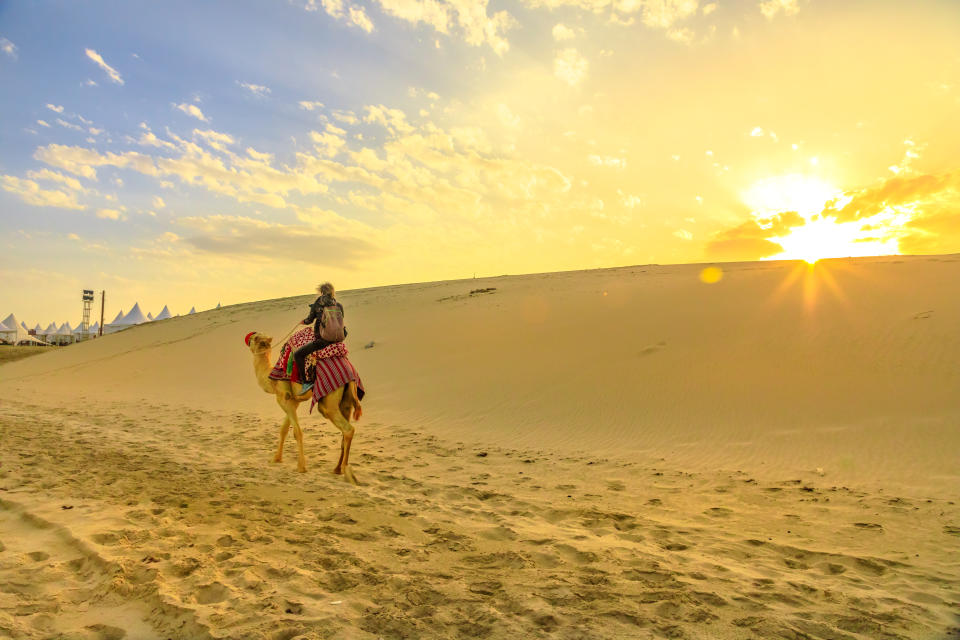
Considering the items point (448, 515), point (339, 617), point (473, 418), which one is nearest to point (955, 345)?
point (473, 418)

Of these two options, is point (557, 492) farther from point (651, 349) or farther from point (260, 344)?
point (651, 349)

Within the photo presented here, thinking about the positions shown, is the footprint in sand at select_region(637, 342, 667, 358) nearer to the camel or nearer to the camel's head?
the camel

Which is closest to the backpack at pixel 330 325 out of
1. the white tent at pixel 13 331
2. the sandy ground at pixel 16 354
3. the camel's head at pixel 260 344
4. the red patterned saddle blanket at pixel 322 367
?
the red patterned saddle blanket at pixel 322 367

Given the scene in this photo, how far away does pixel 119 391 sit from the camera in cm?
1766

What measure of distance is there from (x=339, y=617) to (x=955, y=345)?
39.2 ft

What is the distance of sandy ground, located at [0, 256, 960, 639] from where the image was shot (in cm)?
333

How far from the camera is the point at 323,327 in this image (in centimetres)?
739

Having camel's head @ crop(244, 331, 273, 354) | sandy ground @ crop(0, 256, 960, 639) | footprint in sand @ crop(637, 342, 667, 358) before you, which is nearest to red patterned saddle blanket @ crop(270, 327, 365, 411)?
camel's head @ crop(244, 331, 273, 354)

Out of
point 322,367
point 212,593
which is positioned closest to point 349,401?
point 322,367

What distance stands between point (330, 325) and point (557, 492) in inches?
147

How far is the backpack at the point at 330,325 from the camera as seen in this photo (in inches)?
291

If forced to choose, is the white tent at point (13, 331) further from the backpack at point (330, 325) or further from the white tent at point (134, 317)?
the backpack at point (330, 325)

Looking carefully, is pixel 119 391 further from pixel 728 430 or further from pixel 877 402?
pixel 877 402

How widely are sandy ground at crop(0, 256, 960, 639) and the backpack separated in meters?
1.89
